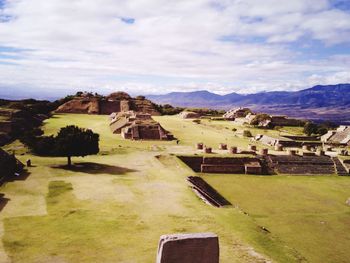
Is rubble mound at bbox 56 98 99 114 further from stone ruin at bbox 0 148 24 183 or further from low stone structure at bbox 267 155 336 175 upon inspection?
stone ruin at bbox 0 148 24 183

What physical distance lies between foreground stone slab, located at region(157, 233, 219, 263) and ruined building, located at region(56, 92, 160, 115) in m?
72.7

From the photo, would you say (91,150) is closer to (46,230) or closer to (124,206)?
(124,206)

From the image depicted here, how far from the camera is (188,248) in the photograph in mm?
10375

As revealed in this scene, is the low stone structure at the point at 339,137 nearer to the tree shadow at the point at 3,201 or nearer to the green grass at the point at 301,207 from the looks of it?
the green grass at the point at 301,207

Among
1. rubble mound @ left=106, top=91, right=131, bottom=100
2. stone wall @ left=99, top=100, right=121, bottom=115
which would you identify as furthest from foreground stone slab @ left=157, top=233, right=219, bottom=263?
rubble mound @ left=106, top=91, right=131, bottom=100

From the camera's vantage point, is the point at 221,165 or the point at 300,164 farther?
the point at 300,164

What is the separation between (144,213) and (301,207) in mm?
11714

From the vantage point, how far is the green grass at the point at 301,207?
59.3 ft

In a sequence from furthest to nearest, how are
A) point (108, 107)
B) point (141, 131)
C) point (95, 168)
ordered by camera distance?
1. point (108, 107)
2. point (141, 131)
3. point (95, 168)

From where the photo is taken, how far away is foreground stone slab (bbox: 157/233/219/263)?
33.5 ft

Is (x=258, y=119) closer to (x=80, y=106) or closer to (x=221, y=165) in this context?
(x=80, y=106)

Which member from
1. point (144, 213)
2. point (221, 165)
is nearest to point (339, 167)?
point (221, 165)

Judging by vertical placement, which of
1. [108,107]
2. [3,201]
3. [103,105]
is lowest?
[3,201]

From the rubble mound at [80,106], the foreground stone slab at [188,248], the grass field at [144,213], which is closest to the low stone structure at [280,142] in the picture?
the grass field at [144,213]
